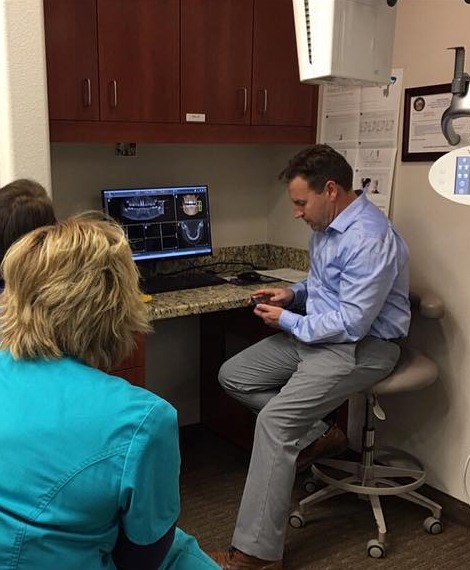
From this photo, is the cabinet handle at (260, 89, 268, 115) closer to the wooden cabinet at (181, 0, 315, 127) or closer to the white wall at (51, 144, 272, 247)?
the wooden cabinet at (181, 0, 315, 127)

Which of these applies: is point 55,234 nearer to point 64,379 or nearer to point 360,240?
point 64,379

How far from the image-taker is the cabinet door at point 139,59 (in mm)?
2500

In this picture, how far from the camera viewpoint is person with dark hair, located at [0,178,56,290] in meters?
1.78

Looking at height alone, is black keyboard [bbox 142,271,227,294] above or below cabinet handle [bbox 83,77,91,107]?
below

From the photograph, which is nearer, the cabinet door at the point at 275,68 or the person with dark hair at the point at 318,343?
the person with dark hair at the point at 318,343

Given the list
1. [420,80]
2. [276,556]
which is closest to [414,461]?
[276,556]

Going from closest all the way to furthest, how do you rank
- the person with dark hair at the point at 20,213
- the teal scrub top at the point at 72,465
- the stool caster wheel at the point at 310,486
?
the teal scrub top at the point at 72,465 < the person with dark hair at the point at 20,213 < the stool caster wheel at the point at 310,486

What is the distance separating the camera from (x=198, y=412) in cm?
347

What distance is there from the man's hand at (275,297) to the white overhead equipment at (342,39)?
3.04 feet

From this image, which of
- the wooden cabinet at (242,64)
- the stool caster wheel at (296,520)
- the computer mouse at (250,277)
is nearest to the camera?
the stool caster wheel at (296,520)

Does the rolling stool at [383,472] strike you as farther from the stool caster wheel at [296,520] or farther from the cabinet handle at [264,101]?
the cabinet handle at [264,101]

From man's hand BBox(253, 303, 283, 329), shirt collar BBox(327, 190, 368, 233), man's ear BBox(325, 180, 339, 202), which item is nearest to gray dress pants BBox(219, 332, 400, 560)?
man's hand BBox(253, 303, 283, 329)

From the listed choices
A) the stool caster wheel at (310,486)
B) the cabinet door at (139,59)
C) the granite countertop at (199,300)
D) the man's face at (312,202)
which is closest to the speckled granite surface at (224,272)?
the granite countertop at (199,300)

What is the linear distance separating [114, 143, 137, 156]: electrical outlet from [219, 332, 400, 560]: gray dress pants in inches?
45.0
